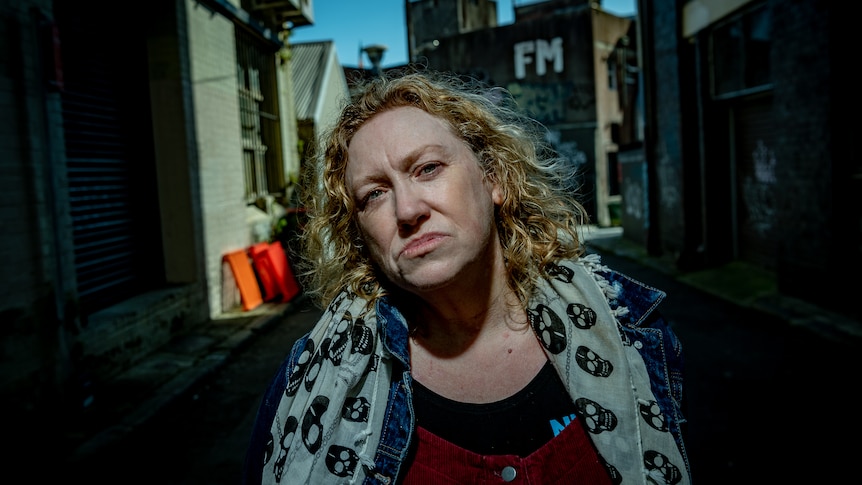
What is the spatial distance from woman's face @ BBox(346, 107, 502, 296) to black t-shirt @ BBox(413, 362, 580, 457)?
1.12ft

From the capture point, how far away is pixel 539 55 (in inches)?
860

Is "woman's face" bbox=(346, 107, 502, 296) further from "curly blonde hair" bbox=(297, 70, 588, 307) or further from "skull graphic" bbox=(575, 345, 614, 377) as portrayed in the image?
"skull graphic" bbox=(575, 345, 614, 377)

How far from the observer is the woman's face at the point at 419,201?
1635mm

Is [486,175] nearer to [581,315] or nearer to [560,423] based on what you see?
[581,315]

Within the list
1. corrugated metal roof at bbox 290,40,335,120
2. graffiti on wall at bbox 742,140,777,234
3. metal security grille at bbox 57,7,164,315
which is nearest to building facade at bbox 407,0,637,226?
corrugated metal roof at bbox 290,40,335,120

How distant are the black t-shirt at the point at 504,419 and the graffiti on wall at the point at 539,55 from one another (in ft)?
70.6

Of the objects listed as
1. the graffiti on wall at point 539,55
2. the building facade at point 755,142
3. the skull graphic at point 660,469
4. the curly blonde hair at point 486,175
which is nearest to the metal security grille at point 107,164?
the curly blonde hair at point 486,175

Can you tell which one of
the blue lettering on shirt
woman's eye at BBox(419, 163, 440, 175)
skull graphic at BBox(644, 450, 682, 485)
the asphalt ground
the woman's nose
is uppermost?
woman's eye at BBox(419, 163, 440, 175)

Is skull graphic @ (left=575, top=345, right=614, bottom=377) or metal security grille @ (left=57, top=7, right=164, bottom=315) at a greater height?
metal security grille @ (left=57, top=7, right=164, bottom=315)

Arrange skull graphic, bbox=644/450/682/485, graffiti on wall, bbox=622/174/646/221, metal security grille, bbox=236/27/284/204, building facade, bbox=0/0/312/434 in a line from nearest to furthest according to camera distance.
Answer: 1. skull graphic, bbox=644/450/682/485
2. building facade, bbox=0/0/312/434
3. metal security grille, bbox=236/27/284/204
4. graffiti on wall, bbox=622/174/646/221

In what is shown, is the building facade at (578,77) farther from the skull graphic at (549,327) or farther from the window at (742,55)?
the skull graphic at (549,327)

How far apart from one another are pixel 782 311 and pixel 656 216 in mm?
5471

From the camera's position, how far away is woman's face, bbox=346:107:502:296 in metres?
1.63

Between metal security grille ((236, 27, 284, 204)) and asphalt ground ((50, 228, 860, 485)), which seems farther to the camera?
metal security grille ((236, 27, 284, 204))
